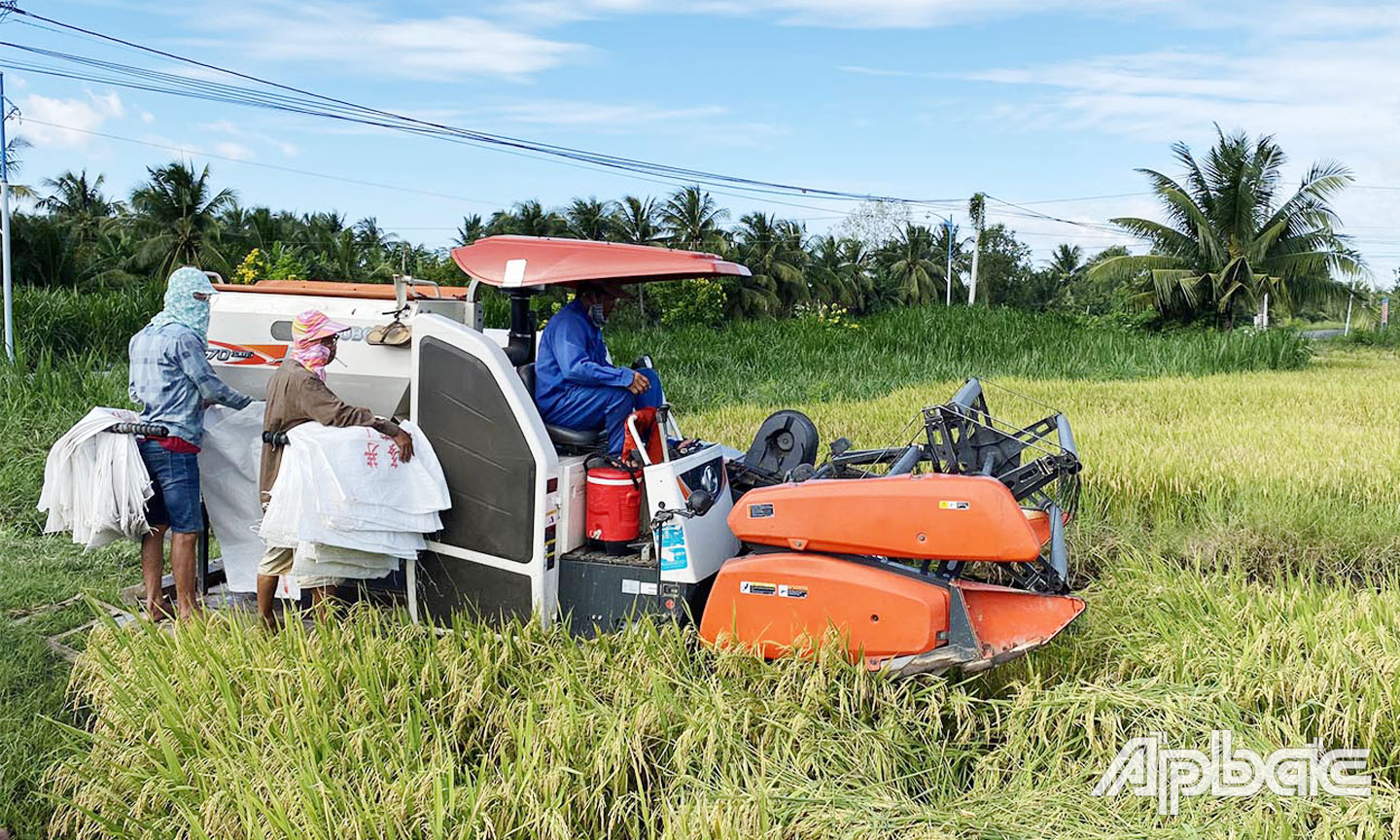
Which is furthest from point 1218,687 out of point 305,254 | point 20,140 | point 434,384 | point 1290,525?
point 305,254

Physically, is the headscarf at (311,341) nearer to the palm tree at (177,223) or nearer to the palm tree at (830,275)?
the palm tree at (177,223)

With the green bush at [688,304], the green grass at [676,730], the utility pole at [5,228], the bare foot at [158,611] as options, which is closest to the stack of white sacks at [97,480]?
the bare foot at [158,611]

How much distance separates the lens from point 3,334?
48.6 ft

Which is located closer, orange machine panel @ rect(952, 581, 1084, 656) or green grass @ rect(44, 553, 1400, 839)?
green grass @ rect(44, 553, 1400, 839)

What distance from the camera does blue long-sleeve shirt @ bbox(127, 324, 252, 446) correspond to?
522 cm

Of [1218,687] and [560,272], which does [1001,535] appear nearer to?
[1218,687]

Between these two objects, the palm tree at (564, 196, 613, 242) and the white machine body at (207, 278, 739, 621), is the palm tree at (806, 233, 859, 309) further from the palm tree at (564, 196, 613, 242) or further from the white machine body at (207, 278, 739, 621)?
the white machine body at (207, 278, 739, 621)

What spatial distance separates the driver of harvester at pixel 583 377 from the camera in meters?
4.75

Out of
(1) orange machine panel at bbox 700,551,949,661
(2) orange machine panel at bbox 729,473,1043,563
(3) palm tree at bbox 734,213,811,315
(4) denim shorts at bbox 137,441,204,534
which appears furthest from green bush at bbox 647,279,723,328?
(1) orange machine panel at bbox 700,551,949,661

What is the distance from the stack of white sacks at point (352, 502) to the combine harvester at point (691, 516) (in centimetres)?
15

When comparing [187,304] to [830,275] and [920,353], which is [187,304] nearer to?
[920,353]

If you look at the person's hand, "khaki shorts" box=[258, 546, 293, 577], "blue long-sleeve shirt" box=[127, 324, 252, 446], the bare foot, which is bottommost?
the bare foot

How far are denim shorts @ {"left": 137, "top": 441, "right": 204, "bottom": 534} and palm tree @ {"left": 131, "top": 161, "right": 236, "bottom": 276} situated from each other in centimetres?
3020

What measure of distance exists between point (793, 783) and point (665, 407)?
183 centimetres
